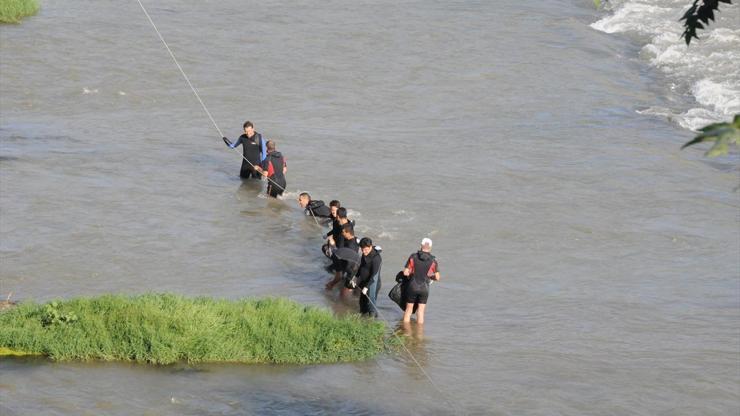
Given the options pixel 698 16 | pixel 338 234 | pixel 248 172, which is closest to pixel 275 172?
pixel 248 172

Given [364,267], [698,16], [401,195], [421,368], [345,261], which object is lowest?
[401,195]

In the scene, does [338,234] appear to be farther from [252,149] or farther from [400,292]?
[252,149]

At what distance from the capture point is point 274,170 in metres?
20.9

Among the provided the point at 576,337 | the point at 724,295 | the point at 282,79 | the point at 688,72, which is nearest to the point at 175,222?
the point at 576,337

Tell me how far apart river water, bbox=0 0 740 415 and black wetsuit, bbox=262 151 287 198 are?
496 millimetres

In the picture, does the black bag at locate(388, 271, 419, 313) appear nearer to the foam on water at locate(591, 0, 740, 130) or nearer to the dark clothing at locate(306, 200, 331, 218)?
the dark clothing at locate(306, 200, 331, 218)

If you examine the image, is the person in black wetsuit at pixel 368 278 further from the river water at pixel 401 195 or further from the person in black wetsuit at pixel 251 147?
the person in black wetsuit at pixel 251 147

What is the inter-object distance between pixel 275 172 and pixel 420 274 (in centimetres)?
656

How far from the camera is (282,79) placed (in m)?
30.6

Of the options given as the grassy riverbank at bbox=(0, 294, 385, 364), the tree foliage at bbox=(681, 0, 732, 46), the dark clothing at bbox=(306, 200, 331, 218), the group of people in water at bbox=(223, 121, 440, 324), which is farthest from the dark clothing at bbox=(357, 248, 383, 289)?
the tree foliage at bbox=(681, 0, 732, 46)

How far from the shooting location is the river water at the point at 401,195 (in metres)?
13.3

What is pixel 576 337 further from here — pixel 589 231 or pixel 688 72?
pixel 688 72

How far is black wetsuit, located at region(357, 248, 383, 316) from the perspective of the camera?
49.8 feet

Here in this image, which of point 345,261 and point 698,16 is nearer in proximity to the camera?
point 698,16
